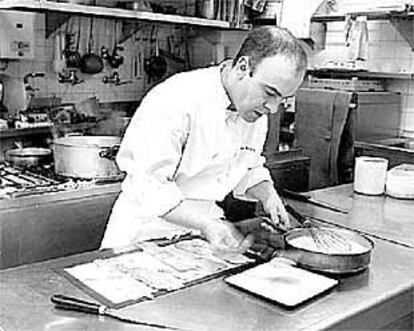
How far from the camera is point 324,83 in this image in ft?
15.2

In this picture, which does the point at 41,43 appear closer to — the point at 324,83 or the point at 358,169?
the point at 324,83

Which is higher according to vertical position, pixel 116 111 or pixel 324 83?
pixel 324 83

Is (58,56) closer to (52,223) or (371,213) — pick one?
(52,223)

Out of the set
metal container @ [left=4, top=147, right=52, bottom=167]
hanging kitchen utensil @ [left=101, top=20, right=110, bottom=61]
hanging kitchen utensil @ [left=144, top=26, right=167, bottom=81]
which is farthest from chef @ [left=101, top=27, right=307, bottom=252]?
hanging kitchen utensil @ [left=144, top=26, right=167, bottom=81]

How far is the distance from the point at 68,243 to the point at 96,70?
9.01 ft

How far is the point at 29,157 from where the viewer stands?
9.82ft

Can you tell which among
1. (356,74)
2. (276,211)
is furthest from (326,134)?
(276,211)

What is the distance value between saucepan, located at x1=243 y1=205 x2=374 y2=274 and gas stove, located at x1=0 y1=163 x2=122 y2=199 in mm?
1102

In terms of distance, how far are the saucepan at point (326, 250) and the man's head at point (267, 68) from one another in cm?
43

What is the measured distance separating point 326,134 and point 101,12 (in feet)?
6.50

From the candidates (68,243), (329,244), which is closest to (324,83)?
(68,243)

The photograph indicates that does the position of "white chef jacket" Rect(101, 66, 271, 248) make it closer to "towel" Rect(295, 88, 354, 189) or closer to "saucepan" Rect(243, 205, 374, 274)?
"saucepan" Rect(243, 205, 374, 274)

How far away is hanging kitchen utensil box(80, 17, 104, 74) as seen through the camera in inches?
197

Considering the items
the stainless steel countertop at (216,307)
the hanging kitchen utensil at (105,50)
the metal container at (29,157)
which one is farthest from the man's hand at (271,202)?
the hanging kitchen utensil at (105,50)
